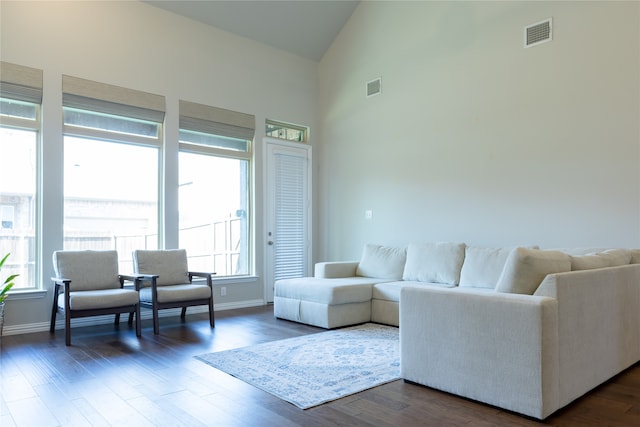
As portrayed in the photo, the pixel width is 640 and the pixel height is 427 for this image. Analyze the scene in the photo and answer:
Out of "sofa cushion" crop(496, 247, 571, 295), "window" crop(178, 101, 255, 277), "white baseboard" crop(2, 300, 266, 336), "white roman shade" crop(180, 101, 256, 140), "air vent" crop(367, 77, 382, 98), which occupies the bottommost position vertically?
"white baseboard" crop(2, 300, 266, 336)

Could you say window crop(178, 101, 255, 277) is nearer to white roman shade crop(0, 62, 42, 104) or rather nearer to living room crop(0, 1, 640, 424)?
living room crop(0, 1, 640, 424)

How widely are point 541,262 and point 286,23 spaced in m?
4.89

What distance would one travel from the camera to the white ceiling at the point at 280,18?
5551mm

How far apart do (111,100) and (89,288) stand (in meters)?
2.03

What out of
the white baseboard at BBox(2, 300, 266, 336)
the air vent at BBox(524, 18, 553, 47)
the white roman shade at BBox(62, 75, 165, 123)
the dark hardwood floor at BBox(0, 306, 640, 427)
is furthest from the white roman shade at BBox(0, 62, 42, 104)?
the air vent at BBox(524, 18, 553, 47)

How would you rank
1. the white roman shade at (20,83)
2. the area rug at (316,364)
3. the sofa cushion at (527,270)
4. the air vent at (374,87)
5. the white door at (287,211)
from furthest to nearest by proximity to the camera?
the white door at (287,211) < the air vent at (374,87) < the white roman shade at (20,83) < the area rug at (316,364) < the sofa cushion at (527,270)

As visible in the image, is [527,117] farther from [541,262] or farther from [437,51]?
[541,262]

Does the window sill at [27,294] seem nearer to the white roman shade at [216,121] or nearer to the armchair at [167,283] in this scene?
the armchair at [167,283]

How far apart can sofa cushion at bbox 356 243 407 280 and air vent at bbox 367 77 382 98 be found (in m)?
2.09

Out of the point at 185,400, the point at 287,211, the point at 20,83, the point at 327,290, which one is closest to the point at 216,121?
the point at 287,211

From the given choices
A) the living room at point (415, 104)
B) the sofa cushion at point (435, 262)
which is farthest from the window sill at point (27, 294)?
the sofa cushion at point (435, 262)

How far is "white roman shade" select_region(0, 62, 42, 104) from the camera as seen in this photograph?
4.34 m

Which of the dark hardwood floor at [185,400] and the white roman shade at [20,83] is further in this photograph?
the white roman shade at [20,83]

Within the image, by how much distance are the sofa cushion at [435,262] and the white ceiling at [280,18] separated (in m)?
3.38
